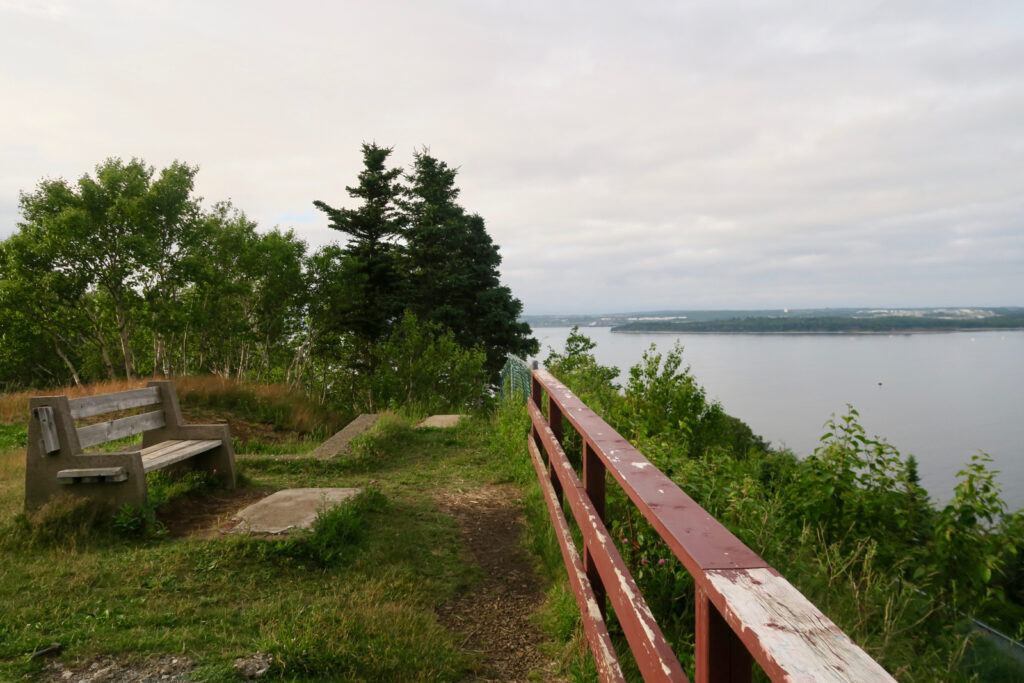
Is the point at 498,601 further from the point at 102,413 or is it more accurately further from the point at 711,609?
the point at 102,413

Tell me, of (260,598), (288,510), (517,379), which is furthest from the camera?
(517,379)

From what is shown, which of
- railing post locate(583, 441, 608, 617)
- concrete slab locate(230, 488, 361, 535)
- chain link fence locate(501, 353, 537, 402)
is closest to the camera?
railing post locate(583, 441, 608, 617)

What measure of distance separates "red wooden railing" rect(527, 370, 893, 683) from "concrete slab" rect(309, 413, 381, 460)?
15.3ft

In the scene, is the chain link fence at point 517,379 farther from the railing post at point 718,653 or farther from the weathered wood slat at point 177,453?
the railing post at point 718,653

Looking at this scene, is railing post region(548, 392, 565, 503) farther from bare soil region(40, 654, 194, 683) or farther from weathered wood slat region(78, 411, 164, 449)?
weathered wood slat region(78, 411, 164, 449)

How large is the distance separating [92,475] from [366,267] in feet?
91.6

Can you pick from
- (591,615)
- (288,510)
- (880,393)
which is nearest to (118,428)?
(288,510)

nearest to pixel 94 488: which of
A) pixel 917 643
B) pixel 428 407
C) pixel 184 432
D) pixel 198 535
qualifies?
pixel 198 535

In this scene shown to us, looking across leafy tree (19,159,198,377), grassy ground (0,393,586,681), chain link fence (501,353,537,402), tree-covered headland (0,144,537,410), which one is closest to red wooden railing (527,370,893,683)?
grassy ground (0,393,586,681)

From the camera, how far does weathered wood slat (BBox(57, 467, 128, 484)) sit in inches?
165

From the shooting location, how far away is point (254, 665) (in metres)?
2.60

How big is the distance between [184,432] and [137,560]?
6.84ft

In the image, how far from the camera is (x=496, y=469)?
6648 mm

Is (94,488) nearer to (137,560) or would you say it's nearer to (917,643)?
(137,560)
